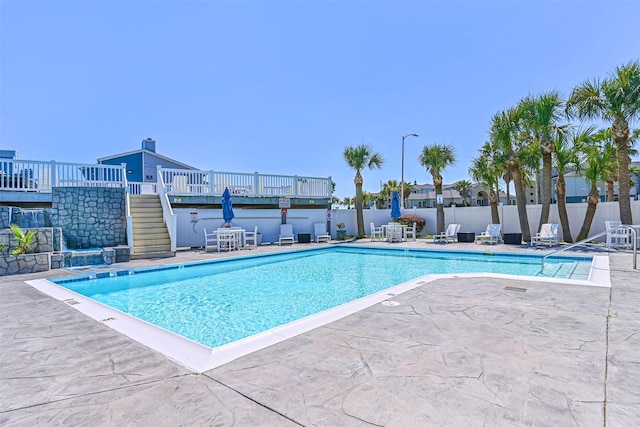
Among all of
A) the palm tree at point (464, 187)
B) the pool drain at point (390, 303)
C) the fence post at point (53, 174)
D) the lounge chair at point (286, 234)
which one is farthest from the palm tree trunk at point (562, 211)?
the palm tree at point (464, 187)

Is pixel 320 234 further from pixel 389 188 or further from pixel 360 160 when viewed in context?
pixel 389 188

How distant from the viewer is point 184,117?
17.4 meters

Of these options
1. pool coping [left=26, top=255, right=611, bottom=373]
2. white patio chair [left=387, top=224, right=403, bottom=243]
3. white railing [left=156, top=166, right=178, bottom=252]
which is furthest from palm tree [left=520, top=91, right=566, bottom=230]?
white railing [left=156, top=166, right=178, bottom=252]

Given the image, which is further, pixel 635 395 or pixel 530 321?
pixel 530 321

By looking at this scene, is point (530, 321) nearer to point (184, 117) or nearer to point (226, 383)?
point (226, 383)

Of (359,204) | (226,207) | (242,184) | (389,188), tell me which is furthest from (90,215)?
(389,188)

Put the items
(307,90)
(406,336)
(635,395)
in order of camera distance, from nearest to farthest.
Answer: (635,395) → (406,336) → (307,90)

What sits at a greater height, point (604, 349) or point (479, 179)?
point (479, 179)

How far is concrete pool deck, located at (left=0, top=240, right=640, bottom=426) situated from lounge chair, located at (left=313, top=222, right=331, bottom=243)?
12610mm

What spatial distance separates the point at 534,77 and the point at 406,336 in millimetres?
15298

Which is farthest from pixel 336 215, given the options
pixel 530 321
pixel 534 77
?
pixel 530 321

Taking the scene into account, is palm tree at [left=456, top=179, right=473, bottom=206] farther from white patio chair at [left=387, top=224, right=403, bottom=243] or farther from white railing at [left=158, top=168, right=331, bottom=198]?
white railing at [left=158, top=168, right=331, bottom=198]

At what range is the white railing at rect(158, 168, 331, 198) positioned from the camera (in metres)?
14.7

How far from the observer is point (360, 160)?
18875 millimetres
